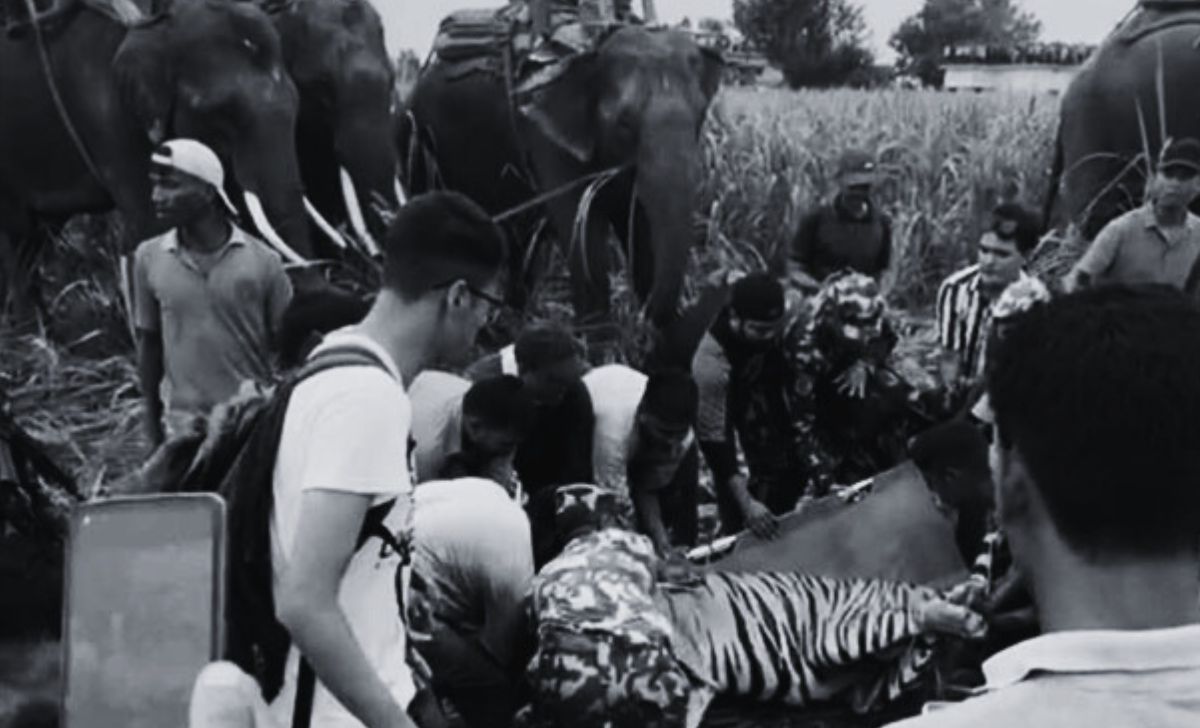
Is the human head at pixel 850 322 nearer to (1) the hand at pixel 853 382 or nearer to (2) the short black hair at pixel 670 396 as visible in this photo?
(1) the hand at pixel 853 382

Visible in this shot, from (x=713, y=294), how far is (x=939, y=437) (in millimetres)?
4145

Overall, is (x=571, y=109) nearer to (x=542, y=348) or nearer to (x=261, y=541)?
(x=542, y=348)

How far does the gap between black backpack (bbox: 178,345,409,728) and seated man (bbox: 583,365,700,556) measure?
2618 mm

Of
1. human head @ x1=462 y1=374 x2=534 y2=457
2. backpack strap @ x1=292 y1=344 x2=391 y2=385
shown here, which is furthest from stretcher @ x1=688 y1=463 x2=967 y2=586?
backpack strap @ x1=292 y1=344 x2=391 y2=385

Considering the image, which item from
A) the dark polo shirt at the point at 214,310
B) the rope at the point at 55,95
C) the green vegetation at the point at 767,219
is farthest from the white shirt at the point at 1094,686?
the rope at the point at 55,95

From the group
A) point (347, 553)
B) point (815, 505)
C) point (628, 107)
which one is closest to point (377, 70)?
point (628, 107)

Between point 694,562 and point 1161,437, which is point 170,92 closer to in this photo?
point 694,562

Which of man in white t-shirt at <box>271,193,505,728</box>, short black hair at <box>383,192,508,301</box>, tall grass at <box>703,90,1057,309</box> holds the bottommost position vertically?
tall grass at <box>703,90,1057,309</box>

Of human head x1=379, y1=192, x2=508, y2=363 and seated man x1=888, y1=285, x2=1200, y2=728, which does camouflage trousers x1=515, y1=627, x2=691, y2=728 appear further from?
seated man x1=888, y1=285, x2=1200, y2=728

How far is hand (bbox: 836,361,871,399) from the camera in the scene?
7.20 meters

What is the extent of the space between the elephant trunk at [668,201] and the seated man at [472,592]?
429 centimetres

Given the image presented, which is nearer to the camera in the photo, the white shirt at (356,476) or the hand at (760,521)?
the white shirt at (356,476)

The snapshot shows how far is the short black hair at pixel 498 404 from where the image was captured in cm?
563

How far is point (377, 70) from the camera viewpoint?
37.7ft
